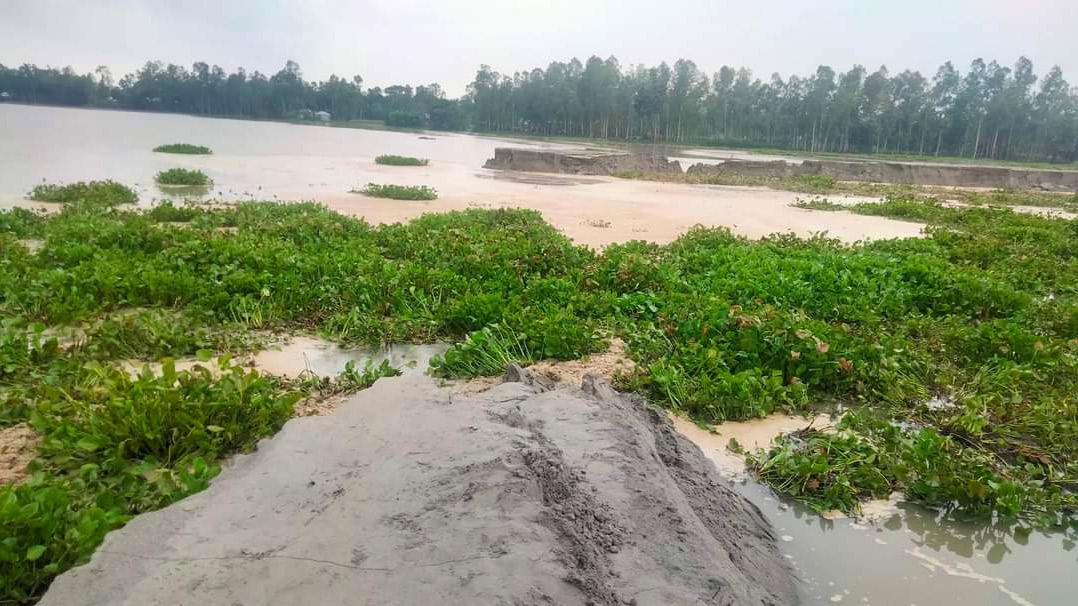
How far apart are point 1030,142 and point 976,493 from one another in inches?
3205

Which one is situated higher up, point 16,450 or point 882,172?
point 882,172

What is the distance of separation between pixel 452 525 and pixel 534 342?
3.33 meters

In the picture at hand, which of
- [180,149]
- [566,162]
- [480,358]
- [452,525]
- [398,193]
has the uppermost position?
[566,162]

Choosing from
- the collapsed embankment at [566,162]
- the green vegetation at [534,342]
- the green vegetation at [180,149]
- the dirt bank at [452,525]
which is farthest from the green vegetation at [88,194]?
the collapsed embankment at [566,162]

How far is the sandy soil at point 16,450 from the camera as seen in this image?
141 inches

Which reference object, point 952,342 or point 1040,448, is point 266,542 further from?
point 952,342

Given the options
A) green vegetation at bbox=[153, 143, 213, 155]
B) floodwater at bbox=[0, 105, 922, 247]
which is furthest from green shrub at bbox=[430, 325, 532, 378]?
green vegetation at bbox=[153, 143, 213, 155]

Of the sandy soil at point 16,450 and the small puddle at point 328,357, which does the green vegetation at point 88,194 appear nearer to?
the small puddle at point 328,357

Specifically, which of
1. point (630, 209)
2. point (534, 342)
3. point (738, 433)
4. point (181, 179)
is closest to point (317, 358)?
point (534, 342)

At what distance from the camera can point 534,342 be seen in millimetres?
5949

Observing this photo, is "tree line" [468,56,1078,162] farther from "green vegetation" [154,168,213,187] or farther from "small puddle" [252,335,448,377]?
"small puddle" [252,335,448,377]

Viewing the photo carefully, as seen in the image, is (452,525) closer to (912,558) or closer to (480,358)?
(912,558)

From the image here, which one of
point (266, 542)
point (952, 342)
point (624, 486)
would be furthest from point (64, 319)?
point (952, 342)

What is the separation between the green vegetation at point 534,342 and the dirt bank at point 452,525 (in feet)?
1.39
